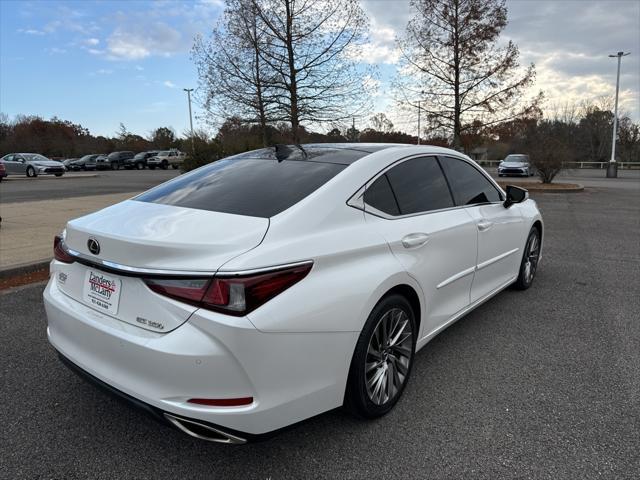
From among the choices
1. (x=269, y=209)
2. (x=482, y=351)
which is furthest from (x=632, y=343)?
(x=269, y=209)

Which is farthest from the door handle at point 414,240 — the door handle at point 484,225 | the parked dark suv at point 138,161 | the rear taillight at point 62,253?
the parked dark suv at point 138,161

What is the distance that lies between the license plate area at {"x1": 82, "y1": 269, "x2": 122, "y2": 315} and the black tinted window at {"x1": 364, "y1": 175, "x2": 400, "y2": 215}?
1447 millimetres

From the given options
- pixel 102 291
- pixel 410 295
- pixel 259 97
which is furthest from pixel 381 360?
pixel 259 97

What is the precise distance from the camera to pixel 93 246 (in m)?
2.38

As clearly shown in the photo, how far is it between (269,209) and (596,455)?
2.16 m

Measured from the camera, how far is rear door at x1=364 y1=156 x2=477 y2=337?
2852mm

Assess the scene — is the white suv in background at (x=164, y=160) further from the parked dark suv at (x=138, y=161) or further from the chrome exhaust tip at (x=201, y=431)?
the chrome exhaust tip at (x=201, y=431)

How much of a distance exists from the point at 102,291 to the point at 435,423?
6.55 feet

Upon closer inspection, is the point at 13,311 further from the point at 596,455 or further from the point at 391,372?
the point at 596,455

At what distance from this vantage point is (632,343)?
3.83m

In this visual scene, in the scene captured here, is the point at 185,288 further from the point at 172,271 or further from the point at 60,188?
the point at 60,188

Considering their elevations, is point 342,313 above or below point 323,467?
above

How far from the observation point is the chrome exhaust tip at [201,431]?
2043 mm

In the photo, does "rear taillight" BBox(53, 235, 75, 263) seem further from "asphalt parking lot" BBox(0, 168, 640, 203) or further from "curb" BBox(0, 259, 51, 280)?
"asphalt parking lot" BBox(0, 168, 640, 203)
